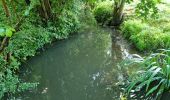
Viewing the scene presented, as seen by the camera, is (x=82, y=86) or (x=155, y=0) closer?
(x=82, y=86)

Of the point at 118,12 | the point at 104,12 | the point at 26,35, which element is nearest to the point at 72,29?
the point at 118,12

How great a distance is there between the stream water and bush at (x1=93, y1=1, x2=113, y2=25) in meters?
1.76

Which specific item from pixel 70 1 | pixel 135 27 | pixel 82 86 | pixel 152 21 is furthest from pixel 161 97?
pixel 70 1

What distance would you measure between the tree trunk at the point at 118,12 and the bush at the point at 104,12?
48 cm

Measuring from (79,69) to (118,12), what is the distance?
15.6ft

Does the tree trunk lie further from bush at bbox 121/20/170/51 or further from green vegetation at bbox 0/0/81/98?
green vegetation at bbox 0/0/81/98

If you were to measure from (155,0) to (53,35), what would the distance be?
4048 mm

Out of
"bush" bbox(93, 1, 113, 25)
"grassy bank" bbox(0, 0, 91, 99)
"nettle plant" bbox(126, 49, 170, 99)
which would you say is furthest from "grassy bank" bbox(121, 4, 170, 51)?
"nettle plant" bbox(126, 49, 170, 99)

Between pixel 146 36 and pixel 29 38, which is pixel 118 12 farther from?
pixel 29 38

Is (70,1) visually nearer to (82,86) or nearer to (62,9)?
(62,9)

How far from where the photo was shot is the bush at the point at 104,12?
512 inches

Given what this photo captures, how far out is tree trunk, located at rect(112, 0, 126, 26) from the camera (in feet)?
38.8

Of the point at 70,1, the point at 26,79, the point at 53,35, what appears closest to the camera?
Answer: the point at 26,79

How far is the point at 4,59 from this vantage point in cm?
673
